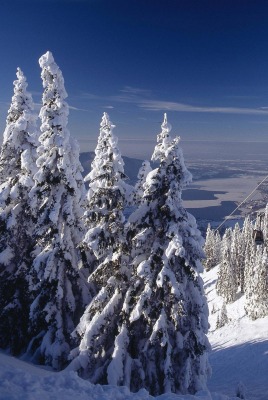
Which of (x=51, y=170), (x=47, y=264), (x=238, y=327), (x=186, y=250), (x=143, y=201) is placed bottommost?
(x=238, y=327)

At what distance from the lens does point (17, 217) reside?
19.0 metres

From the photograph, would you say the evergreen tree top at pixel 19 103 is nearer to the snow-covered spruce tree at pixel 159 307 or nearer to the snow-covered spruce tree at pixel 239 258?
the snow-covered spruce tree at pixel 159 307

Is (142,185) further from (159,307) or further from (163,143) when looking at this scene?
(159,307)

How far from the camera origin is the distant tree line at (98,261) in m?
14.7

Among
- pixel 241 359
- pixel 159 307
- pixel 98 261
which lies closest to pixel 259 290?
pixel 241 359

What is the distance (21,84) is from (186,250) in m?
12.8

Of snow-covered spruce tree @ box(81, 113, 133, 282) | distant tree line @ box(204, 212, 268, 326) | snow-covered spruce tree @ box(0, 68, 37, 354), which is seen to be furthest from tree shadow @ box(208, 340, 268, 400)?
snow-covered spruce tree @ box(0, 68, 37, 354)

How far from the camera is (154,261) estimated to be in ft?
48.9

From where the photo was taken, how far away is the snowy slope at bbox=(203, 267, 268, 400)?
27125 mm

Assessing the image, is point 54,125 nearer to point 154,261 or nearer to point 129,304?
point 154,261

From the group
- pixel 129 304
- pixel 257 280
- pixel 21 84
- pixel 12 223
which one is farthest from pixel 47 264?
pixel 257 280

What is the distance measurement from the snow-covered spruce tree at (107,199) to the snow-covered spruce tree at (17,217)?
4.20 metres

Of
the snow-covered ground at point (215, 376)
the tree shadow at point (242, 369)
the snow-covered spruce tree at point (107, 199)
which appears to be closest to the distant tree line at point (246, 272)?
the snow-covered ground at point (215, 376)

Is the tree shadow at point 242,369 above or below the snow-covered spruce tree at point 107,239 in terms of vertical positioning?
below
